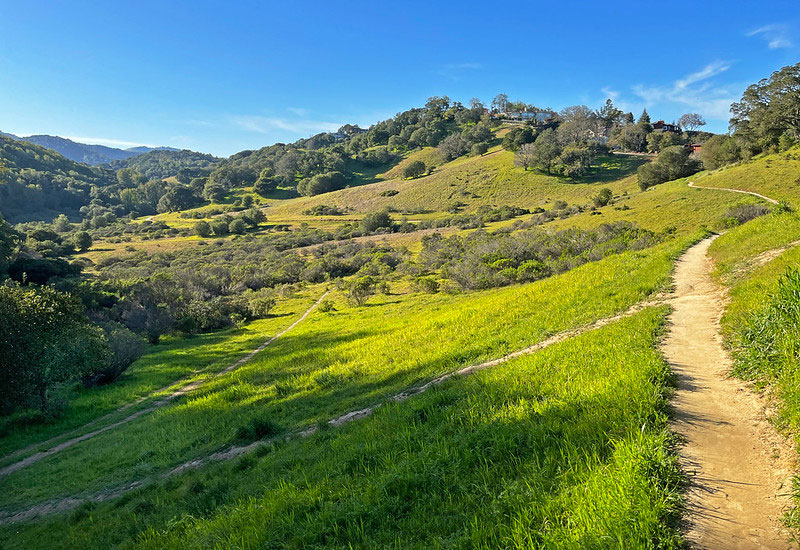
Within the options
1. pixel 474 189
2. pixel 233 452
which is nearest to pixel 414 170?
pixel 474 189

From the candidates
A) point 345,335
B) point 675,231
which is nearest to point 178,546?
point 345,335

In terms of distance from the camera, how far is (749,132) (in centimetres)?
5391

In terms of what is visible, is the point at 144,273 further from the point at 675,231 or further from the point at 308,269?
the point at 675,231

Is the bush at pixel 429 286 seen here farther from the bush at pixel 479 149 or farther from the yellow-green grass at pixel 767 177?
the bush at pixel 479 149

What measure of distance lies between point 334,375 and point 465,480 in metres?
9.41

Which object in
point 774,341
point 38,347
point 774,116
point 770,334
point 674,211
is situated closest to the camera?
point 774,341

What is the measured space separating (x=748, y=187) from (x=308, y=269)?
50320 millimetres

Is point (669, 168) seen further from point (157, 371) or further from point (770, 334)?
point (157, 371)

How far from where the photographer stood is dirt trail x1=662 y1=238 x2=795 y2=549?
3.08 meters

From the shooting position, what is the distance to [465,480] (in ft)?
15.0

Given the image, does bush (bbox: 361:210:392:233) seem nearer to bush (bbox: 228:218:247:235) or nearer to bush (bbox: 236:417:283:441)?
bush (bbox: 228:218:247:235)

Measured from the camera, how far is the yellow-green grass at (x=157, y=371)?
14.9 meters

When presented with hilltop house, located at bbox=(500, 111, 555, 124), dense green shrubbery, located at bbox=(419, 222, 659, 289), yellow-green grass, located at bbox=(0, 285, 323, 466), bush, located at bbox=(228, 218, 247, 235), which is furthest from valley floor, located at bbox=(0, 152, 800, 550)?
hilltop house, located at bbox=(500, 111, 555, 124)

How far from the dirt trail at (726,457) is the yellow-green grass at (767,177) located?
39.1 metres
